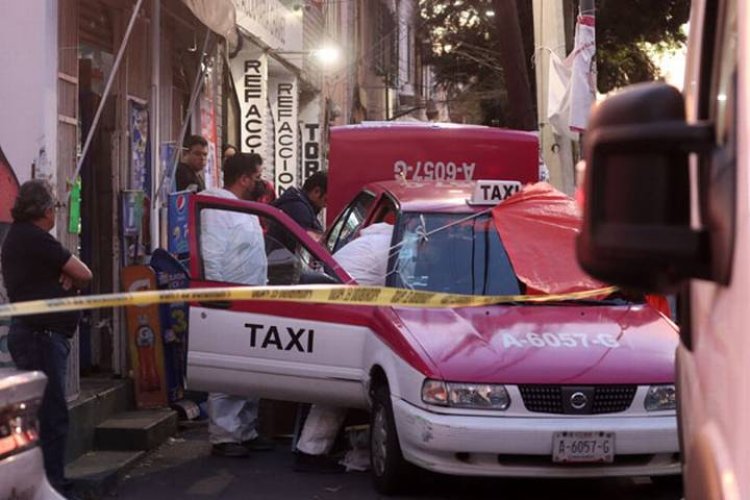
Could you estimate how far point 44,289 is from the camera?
7.42 metres

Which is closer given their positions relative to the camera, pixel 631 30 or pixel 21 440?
pixel 21 440

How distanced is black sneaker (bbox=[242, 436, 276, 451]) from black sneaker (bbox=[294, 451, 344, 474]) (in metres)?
0.80

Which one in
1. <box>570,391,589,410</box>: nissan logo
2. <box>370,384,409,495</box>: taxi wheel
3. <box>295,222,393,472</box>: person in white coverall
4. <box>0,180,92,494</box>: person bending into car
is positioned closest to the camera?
<box>0,180,92,494</box>: person bending into car

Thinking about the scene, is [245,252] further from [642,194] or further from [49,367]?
[642,194]

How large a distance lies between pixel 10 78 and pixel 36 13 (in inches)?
17.2

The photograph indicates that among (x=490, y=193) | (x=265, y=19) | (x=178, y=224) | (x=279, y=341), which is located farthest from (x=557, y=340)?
(x=265, y=19)

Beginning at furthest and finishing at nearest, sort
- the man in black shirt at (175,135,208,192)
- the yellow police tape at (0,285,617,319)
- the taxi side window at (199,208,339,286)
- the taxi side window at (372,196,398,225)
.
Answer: the man in black shirt at (175,135,208,192)
the taxi side window at (372,196,398,225)
the taxi side window at (199,208,339,286)
the yellow police tape at (0,285,617,319)

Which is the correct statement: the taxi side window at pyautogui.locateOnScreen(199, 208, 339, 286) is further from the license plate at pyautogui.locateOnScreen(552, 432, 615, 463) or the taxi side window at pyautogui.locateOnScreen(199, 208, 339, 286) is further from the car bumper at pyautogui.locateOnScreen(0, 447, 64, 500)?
the car bumper at pyautogui.locateOnScreen(0, 447, 64, 500)

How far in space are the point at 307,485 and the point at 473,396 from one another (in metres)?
1.69

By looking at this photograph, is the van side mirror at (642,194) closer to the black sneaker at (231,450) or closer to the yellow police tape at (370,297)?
the yellow police tape at (370,297)

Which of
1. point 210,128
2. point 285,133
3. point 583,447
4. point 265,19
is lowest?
point 583,447

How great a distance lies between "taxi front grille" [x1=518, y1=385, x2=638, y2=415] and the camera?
7570 mm

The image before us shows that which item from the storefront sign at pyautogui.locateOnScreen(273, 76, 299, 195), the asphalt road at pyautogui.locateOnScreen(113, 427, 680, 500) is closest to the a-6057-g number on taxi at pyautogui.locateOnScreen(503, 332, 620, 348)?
the asphalt road at pyautogui.locateOnScreen(113, 427, 680, 500)

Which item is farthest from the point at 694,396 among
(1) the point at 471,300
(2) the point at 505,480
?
(2) the point at 505,480
